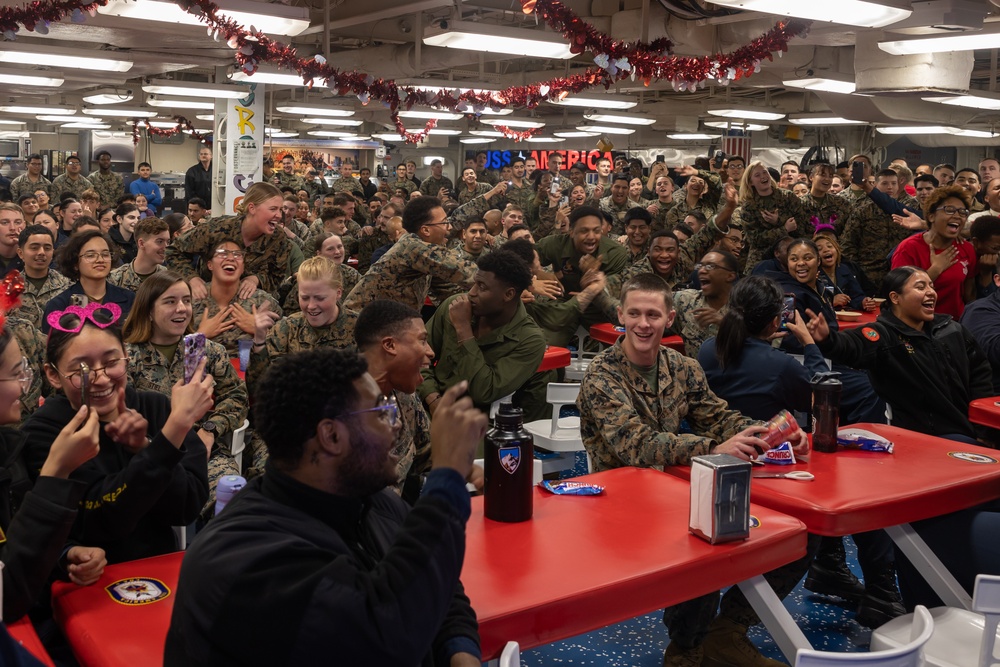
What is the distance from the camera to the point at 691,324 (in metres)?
5.58

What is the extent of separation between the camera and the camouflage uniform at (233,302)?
475 cm

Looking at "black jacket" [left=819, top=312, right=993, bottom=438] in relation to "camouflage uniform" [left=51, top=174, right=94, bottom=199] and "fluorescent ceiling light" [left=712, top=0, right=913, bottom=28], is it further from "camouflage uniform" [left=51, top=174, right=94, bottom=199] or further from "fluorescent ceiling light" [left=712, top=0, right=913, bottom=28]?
"camouflage uniform" [left=51, top=174, right=94, bottom=199]

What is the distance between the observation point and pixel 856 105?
12336 mm

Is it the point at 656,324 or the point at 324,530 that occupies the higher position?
the point at 656,324

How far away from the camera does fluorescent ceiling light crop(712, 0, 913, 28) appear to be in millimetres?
5312

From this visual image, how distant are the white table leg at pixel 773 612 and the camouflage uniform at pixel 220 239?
3.73 meters

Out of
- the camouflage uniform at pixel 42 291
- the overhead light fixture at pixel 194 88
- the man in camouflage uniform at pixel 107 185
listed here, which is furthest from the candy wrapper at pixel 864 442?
the man in camouflage uniform at pixel 107 185

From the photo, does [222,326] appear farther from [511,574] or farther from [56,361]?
[511,574]

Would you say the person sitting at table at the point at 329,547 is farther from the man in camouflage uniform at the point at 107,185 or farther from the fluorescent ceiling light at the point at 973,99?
the man in camouflage uniform at the point at 107,185

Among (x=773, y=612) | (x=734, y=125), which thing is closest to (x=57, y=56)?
(x=773, y=612)

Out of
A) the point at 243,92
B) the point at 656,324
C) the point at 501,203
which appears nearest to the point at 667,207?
the point at 501,203

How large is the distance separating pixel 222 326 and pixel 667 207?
6.92 m

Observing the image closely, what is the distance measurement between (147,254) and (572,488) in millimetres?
4034

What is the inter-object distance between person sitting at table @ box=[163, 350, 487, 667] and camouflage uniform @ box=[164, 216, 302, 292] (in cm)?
390
